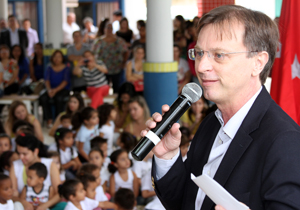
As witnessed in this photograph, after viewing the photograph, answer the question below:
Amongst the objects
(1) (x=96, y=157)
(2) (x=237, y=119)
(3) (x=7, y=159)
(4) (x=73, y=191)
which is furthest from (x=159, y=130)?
(3) (x=7, y=159)

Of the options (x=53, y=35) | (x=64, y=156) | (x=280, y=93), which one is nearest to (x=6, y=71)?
(x=53, y=35)

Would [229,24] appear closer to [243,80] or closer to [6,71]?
[243,80]

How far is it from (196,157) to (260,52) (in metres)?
0.48

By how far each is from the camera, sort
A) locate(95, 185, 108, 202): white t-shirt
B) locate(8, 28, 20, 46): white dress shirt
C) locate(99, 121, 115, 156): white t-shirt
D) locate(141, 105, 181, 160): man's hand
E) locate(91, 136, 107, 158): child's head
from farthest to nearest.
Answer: locate(8, 28, 20, 46): white dress shirt → locate(99, 121, 115, 156): white t-shirt → locate(91, 136, 107, 158): child's head → locate(95, 185, 108, 202): white t-shirt → locate(141, 105, 181, 160): man's hand

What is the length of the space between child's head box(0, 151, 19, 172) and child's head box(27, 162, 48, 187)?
478 millimetres

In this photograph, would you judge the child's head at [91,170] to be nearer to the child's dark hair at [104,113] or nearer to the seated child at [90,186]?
the seated child at [90,186]

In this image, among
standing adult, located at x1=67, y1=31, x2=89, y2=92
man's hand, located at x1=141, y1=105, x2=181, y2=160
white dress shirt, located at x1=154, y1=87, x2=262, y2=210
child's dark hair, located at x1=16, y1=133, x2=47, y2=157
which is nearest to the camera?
white dress shirt, located at x1=154, y1=87, x2=262, y2=210

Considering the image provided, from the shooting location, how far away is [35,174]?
142 inches

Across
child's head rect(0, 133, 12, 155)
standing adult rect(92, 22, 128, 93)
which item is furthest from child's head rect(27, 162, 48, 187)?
standing adult rect(92, 22, 128, 93)

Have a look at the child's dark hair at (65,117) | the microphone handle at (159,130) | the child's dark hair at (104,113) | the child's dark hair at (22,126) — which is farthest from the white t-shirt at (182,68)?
the microphone handle at (159,130)

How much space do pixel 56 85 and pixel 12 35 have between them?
153 inches

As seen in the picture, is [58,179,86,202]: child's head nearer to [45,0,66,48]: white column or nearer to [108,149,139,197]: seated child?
[108,149,139,197]: seated child

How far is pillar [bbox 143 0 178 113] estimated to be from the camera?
5.76 m

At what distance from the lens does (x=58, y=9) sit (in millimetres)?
8531
